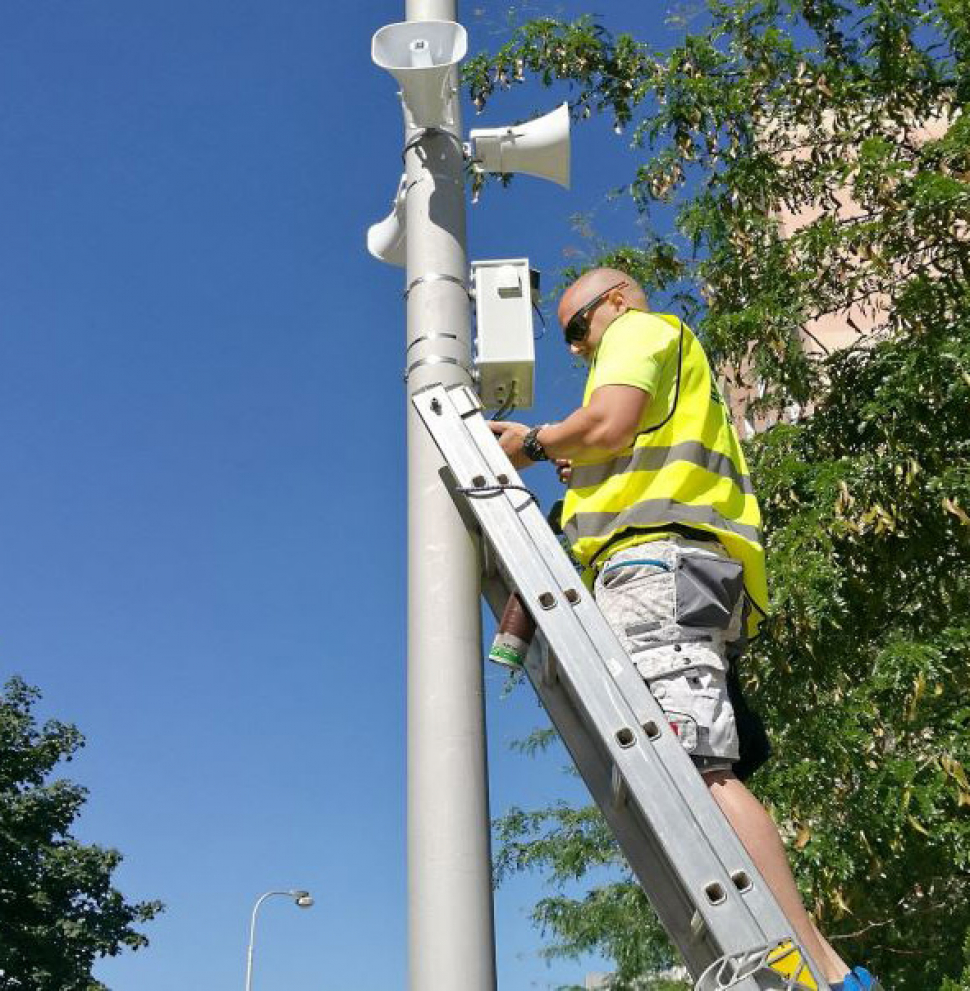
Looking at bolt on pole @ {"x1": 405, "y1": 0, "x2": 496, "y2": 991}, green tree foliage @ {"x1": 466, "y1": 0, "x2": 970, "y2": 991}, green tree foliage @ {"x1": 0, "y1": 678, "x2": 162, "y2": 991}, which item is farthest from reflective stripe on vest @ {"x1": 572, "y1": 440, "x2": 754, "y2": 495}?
green tree foliage @ {"x1": 0, "y1": 678, "x2": 162, "y2": 991}

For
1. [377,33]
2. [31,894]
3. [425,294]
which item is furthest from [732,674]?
[31,894]

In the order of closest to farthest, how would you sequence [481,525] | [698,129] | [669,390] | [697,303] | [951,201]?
[481,525] < [669,390] < [951,201] < [698,129] < [697,303]

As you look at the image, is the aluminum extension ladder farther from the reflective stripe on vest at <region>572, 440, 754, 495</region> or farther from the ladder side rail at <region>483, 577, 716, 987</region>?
the reflective stripe on vest at <region>572, 440, 754, 495</region>

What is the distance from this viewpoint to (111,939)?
2825cm

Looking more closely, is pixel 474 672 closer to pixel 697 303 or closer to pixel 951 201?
pixel 951 201

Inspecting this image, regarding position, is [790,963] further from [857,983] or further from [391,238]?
[391,238]

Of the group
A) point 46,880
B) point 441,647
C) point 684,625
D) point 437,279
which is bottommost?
point 684,625

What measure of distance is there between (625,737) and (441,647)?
59 cm

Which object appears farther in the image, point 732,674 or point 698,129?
point 698,129

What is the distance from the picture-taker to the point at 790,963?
215 centimetres

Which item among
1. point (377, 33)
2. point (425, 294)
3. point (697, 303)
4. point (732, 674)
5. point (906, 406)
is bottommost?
point (732, 674)

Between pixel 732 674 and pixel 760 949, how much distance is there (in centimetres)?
82

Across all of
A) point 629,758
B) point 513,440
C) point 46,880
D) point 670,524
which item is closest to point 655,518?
point 670,524

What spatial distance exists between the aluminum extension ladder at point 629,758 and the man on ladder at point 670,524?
0.15 meters
